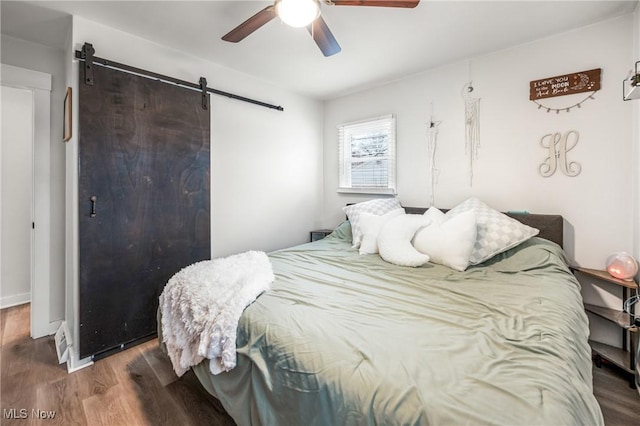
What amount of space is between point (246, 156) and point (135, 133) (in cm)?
Answer: 109

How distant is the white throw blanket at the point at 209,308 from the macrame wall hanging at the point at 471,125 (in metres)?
2.21

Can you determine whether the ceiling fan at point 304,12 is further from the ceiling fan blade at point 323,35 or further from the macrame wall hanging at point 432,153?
the macrame wall hanging at point 432,153

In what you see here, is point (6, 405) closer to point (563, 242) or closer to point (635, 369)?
point (635, 369)

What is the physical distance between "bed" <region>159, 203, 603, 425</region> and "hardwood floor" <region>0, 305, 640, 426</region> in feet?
1.37

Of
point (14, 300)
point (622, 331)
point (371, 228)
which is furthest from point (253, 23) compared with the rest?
point (14, 300)

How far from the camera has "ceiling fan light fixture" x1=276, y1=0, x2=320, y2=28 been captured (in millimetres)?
1516

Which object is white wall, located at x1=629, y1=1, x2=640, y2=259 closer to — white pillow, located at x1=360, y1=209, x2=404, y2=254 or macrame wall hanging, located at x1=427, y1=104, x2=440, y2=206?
macrame wall hanging, located at x1=427, y1=104, x2=440, y2=206

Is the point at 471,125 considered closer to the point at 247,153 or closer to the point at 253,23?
the point at 253,23

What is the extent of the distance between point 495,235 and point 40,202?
377 centimetres

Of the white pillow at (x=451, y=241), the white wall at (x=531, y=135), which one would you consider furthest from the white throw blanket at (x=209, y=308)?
the white wall at (x=531, y=135)

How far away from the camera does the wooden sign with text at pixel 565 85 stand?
7.11 ft

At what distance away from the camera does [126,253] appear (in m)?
2.28

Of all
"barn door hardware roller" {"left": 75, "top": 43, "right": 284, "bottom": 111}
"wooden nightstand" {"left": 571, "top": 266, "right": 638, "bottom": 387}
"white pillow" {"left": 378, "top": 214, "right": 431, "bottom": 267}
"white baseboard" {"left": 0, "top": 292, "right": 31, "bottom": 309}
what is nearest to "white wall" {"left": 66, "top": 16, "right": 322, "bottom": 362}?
"barn door hardware roller" {"left": 75, "top": 43, "right": 284, "bottom": 111}

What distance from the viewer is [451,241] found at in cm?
210
